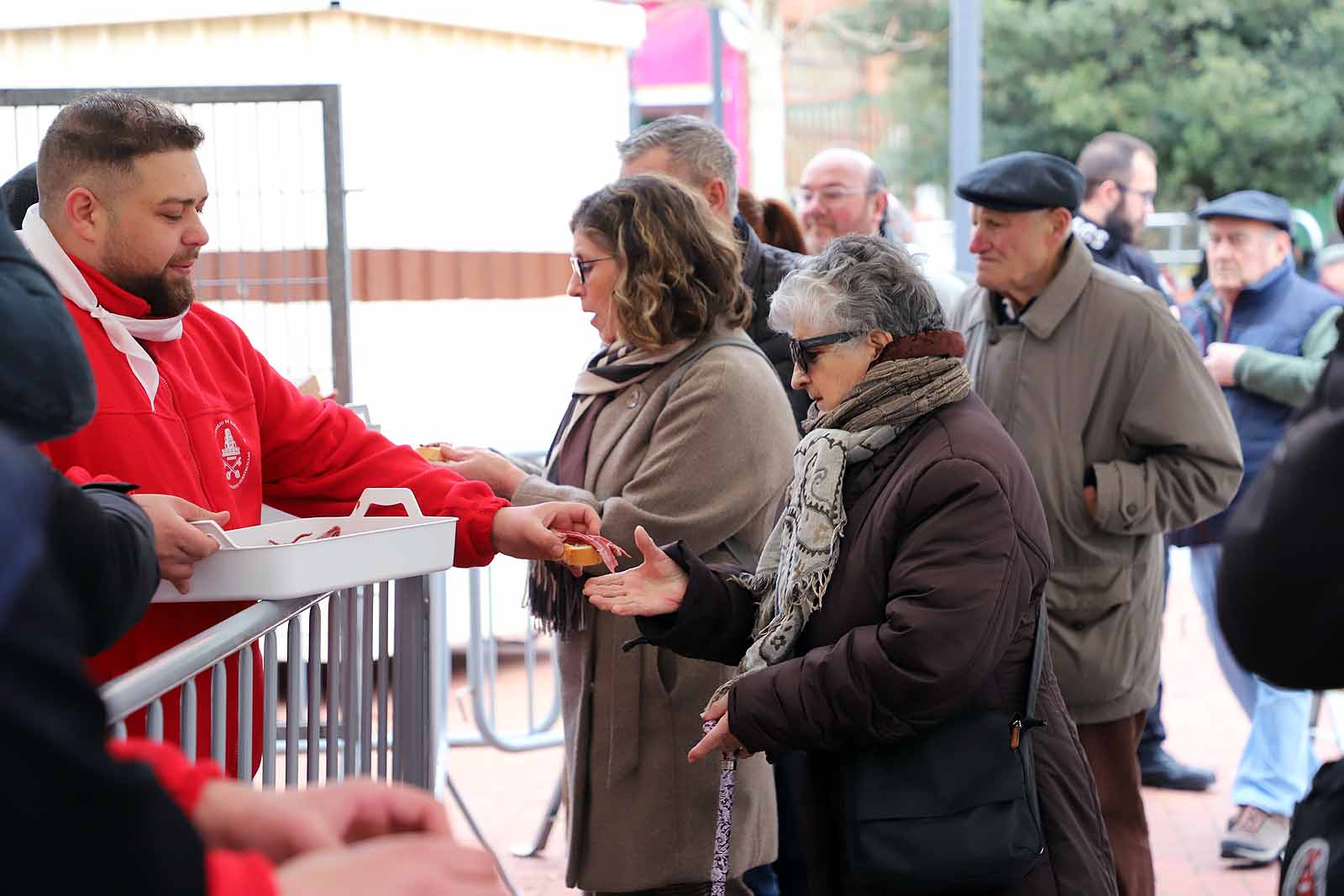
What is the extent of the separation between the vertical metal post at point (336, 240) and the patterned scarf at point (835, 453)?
207 cm

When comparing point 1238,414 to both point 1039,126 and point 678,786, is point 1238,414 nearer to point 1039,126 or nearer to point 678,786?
point 678,786

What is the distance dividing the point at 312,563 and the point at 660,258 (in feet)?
4.87

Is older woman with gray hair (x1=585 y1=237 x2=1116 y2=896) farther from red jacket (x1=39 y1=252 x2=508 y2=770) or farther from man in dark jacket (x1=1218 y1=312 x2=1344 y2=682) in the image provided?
man in dark jacket (x1=1218 y1=312 x2=1344 y2=682)

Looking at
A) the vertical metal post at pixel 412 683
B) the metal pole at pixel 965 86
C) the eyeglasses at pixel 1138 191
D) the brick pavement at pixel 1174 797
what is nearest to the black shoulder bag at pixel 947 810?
the vertical metal post at pixel 412 683

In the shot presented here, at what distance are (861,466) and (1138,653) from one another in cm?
156

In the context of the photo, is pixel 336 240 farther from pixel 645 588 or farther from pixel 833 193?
pixel 833 193

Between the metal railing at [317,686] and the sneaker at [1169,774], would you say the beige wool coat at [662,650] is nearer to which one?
the metal railing at [317,686]

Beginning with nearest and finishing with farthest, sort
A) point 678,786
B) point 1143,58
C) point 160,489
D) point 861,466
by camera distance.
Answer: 1. point 160,489
2. point 861,466
3. point 678,786
4. point 1143,58

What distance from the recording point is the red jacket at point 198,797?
3.21 ft

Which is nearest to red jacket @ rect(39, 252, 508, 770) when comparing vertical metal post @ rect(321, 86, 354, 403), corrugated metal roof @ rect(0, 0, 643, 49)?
vertical metal post @ rect(321, 86, 354, 403)

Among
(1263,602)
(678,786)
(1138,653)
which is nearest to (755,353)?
(678,786)

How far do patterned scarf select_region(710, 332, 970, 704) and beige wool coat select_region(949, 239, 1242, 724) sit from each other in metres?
1.22

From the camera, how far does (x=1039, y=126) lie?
77.8 feet

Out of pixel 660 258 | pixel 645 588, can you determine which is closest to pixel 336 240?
pixel 660 258
